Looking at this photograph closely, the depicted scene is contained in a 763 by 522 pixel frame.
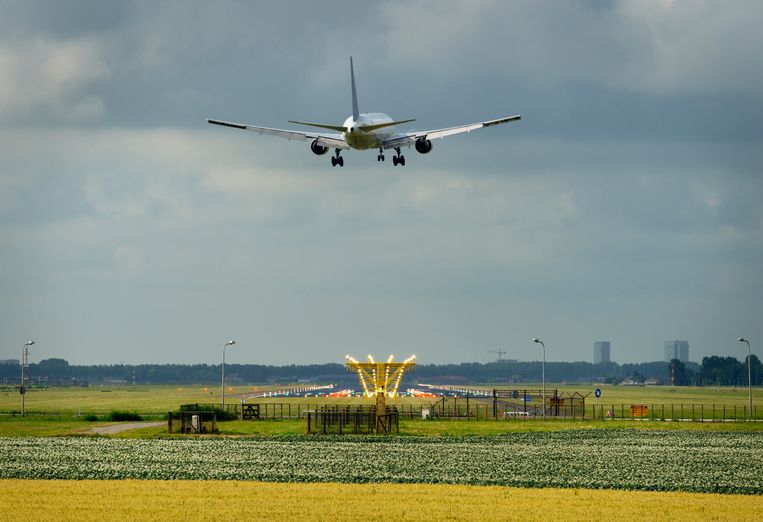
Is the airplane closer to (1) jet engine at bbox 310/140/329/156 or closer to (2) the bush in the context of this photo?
(1) jet engine at bbox 310/140/329/156

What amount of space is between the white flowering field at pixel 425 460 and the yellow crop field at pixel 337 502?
2.99m

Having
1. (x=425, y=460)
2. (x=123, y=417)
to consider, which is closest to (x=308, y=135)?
(x=425, y=460)

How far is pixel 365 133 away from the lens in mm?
80188

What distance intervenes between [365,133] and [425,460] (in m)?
20.8

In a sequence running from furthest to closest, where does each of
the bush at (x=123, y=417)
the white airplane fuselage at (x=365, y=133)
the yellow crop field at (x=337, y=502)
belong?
the bush at (x=123, y=417)
the white airplane fuselage at (x=365, y=133)
the yellow crop field at (x=337, y=502)

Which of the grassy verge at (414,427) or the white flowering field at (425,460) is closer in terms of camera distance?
the white flowering field at (425,460)

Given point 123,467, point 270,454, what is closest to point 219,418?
point 270,454

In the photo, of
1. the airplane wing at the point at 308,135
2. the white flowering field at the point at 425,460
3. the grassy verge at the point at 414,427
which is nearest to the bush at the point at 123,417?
the grassy verge at the point at 414,427

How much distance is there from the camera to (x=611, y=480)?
63.2 meters

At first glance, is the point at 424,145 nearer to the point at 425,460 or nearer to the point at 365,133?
the point at 365,133

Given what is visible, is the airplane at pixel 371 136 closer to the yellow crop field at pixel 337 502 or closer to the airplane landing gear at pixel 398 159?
the airplane landing gear at pixel 398 159

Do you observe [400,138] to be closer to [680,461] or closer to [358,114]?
[358,114]

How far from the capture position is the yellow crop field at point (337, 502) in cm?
5038

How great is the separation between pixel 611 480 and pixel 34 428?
59.0 metres
